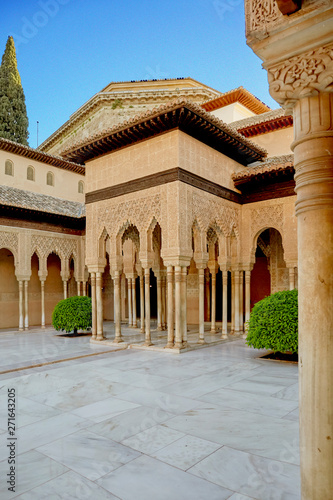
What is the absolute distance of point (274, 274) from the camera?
42.2 feet

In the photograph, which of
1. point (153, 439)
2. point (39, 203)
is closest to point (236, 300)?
point (153, 439)

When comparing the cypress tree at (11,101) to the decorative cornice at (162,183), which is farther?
the cypress tree at (11,101)

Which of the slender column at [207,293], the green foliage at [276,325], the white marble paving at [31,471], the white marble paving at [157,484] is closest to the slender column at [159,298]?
the slender column at [207,293]

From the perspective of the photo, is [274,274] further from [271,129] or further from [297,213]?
[297,213]

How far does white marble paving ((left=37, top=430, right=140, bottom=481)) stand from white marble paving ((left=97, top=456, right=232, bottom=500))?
0.13 metres

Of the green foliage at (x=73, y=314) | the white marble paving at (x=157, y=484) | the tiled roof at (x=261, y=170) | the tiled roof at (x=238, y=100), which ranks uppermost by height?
the tiled roof at (x=238, y=100)

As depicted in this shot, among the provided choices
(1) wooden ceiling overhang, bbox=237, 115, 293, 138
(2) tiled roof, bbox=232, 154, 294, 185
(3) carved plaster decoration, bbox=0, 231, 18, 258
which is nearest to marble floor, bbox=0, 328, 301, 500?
(2) tiled roof, bbox=232, 154, 294, 185

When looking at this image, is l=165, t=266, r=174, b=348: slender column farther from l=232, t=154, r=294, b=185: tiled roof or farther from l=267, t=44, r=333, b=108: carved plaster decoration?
l=267, t=44, r=333, b=108: carved plaster decoration

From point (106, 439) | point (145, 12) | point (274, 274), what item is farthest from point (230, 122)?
point (106, 439)

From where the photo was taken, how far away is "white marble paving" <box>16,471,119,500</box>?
272cm

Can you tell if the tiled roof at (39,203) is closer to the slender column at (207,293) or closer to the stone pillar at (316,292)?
the slender column at (207,293)

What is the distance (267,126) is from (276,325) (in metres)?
9.54

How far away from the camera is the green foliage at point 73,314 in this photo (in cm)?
1162

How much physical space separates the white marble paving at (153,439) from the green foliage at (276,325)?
388cm
